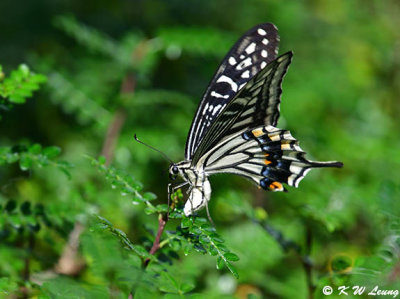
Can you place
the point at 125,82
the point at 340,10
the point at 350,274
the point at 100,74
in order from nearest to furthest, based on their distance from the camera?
the point at 350,274
the point at 125,82
the point at 100,74
the point at 340,10

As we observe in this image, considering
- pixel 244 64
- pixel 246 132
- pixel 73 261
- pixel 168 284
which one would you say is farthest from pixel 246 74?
pixel 73 261

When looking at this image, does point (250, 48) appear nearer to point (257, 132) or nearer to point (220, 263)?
point (257, 132)

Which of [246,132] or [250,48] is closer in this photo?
[246,132]

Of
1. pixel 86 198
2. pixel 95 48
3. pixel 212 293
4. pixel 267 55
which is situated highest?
pixel 95 48

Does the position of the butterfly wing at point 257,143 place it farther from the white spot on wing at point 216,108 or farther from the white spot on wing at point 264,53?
the white spot on wing at point 264,53

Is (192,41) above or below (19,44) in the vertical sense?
below

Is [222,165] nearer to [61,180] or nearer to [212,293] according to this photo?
[212,293]

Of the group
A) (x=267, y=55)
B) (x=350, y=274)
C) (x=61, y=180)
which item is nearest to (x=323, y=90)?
(x=267, y=55)
